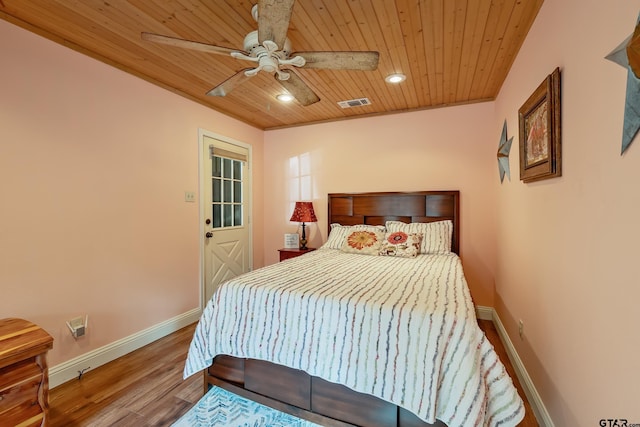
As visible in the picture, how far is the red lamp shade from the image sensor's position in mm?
3816

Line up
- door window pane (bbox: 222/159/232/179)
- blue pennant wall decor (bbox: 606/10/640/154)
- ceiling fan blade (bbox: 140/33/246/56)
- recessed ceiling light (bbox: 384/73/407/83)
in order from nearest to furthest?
blue pennant wall decor (bbox: 606/10/640/154)
ceiling fan blade (bbox: 140/33/246/56)
recessed ceiling light (bbox: 384/73/407/83)
door window pane (bbox: 222/159/232/179)

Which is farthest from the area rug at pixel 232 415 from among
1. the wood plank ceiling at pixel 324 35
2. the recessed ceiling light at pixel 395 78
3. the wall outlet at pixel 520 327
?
the recessed ceiling light at pixel 395 78

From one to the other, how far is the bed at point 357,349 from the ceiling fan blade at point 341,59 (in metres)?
1.36

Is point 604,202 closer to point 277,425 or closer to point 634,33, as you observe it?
point 634,33

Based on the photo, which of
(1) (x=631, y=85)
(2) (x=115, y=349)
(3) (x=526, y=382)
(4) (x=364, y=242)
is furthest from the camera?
(4) (x=364, y=242)

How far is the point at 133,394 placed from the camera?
1950 mm

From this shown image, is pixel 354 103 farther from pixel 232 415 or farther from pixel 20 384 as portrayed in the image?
pixel 20 384

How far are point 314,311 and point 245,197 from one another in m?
2.78

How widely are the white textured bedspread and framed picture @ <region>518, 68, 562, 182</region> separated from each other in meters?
0.82

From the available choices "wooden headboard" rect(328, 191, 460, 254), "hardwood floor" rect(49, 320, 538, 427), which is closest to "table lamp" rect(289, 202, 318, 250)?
"wooden headboard" rect(328, 191, 460, 254)

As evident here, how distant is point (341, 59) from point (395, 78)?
3.96 ft

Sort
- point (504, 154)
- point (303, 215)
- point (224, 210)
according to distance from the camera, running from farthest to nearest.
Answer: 1. point (303, 215)
2. point (224, 210)
3. point (504, 154)

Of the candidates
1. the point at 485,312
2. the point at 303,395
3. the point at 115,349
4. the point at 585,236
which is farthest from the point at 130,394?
the point at 485,312

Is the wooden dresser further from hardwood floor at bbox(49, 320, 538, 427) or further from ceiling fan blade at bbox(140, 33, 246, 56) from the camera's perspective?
ceiling fan blade at bbox(140, 33, 246, 56)
